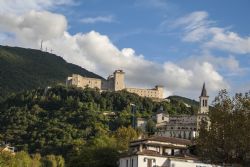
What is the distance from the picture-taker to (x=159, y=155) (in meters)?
84.2

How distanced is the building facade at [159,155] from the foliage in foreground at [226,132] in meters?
23.2

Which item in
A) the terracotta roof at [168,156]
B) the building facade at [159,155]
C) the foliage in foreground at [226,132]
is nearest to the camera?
the foliage in foreground at [226,132]

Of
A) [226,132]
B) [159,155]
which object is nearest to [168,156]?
[159,155]

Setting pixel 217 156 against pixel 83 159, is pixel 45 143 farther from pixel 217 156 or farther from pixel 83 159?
pixel 217 156

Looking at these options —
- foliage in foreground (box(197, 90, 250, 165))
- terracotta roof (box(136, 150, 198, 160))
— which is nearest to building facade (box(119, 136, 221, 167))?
terracotta roof (box(136, 150, 198, 160))

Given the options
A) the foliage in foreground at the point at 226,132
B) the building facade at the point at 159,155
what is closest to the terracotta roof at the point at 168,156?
the building facade at the point at 159,155

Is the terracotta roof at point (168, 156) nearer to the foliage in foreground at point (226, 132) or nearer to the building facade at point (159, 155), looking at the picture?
the building facade at point (159, 155)

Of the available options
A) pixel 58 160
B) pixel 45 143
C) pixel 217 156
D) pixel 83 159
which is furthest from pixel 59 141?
pixel 217 156

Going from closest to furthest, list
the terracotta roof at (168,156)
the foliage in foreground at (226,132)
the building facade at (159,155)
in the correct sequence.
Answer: the foliage in foreground at (226,132) < the building facade at (159,155) < the terracotta roof at (168,156)

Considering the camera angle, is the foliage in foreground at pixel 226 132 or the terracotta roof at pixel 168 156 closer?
the foliage in foreground at pixel 226 132

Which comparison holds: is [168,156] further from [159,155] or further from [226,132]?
[226,132]

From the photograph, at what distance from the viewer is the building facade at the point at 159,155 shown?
82000mm

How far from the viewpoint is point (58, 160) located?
473 ft

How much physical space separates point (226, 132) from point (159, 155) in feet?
91.6
